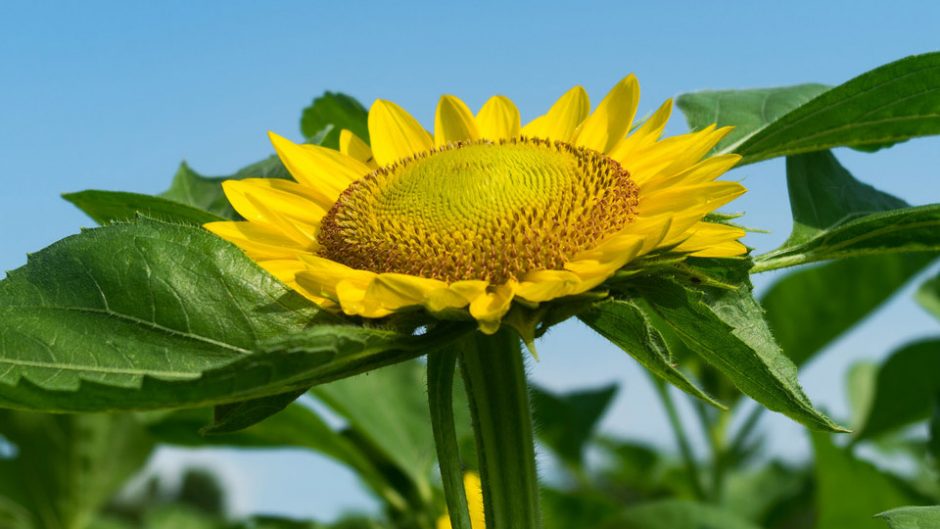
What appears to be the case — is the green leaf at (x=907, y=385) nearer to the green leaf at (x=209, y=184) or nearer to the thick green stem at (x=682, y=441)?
the thick green stem at (x=682, y=441)

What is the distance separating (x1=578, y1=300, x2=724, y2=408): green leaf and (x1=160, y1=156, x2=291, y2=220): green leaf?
0.71 metres

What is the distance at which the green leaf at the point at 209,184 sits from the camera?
1812 mm

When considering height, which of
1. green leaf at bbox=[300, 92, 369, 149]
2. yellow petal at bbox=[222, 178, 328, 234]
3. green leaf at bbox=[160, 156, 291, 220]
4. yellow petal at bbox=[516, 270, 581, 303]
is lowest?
yellow petal at bbox=[516, 270, 581, 303]

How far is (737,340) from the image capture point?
50.9 inches

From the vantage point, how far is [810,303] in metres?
3.25

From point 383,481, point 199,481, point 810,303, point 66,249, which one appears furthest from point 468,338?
point 199,481

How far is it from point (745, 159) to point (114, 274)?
995 mm

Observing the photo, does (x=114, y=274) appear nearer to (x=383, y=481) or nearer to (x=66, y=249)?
(x=66, y=249)

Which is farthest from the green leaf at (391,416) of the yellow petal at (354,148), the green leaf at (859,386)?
the green leaf at (859,386)

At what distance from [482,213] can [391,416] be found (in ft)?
4.25

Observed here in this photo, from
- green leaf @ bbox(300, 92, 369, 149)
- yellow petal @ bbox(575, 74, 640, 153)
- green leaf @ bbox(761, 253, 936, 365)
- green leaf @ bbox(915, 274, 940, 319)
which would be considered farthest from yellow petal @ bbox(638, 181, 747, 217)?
green leaf @ bbox(915, 274, 940, 319)

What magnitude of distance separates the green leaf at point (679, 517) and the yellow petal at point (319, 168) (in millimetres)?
1242

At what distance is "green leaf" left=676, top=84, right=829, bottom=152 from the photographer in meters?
1.85

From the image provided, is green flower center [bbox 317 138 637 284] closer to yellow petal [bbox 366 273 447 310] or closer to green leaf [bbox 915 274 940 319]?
yellow petal [bbox 366 273 447 310]
